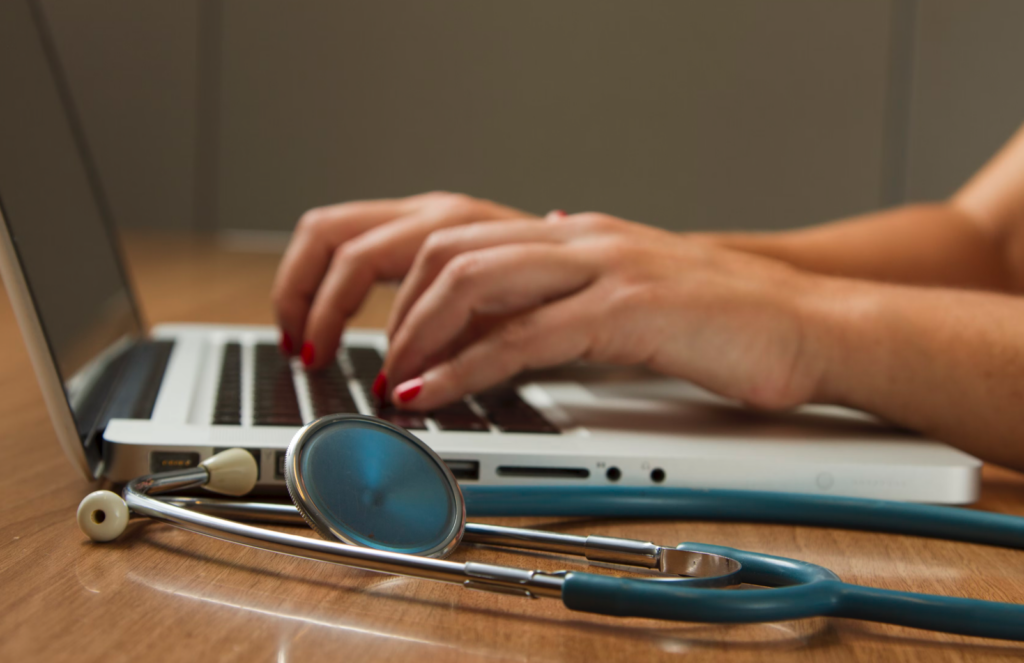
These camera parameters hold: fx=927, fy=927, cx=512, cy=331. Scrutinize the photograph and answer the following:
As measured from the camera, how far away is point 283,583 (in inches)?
11.5

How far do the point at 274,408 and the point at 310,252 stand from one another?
1.06ft

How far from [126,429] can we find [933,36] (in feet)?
11.1

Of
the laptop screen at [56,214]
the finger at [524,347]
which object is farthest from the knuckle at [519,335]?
the laptop screen at [56,214]

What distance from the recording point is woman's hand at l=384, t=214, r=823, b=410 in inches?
21.3

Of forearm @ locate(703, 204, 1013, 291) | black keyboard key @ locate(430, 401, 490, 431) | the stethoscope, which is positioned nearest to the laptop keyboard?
black keyboard key @ locate(430, 401, 490, 431)

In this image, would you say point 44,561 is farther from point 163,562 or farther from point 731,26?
point 731,26

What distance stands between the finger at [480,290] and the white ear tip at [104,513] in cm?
26

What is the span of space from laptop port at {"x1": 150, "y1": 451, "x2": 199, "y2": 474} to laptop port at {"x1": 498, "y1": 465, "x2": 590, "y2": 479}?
0.44ft

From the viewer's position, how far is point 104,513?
A: 0.32m

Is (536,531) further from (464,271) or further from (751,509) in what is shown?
(464,271)

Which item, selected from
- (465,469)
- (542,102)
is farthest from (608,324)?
(542,102)

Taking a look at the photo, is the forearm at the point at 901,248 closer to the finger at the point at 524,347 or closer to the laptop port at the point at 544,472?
the finger at the point at 524,347

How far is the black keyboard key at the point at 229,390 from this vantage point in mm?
462

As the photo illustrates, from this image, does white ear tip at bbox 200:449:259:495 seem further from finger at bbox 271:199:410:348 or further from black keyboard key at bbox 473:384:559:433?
finger at bbox 271:199:410:348
